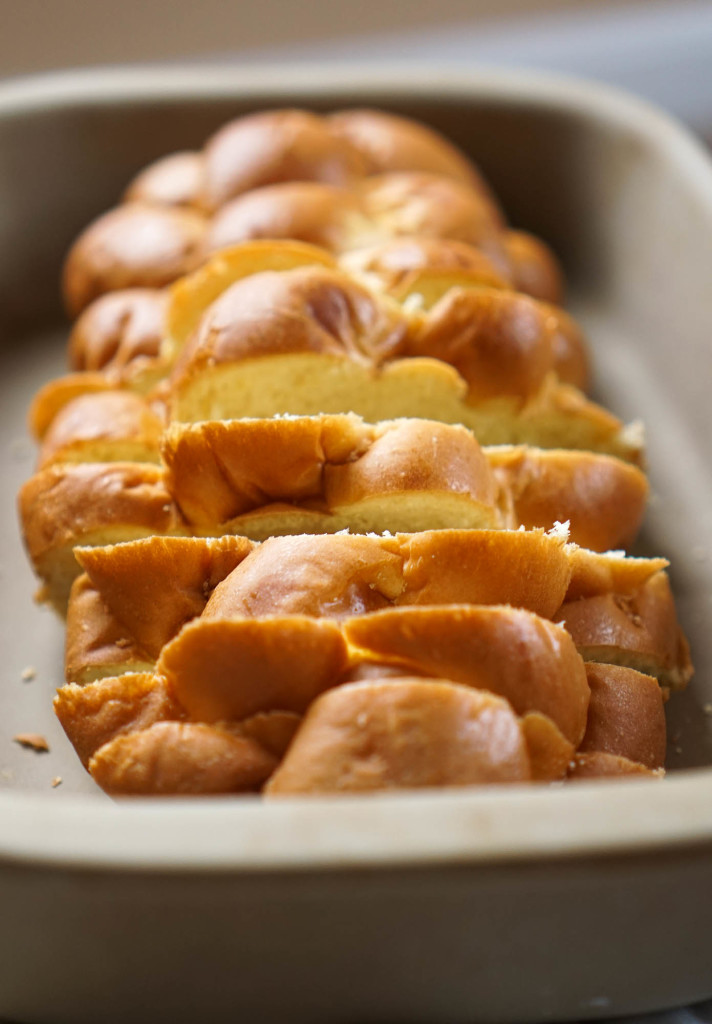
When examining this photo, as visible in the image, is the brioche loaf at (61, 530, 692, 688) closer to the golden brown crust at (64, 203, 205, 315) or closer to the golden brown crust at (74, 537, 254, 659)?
the golden brown crust at (74, 537, 254, 659)

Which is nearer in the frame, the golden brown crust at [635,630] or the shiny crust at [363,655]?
the shiny crust at [363,655]

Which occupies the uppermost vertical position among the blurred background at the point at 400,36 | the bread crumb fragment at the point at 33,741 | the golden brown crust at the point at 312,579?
the blurred background at the point at 400,36

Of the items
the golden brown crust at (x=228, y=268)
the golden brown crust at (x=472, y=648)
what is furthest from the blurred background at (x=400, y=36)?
the golden brown crust at (x=472, y=648)

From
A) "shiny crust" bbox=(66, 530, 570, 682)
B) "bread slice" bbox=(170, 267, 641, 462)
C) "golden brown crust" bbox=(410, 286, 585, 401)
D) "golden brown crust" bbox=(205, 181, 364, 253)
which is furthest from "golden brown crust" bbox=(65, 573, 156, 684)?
"golden brown crust" bbox=(205, 181, 364, 253)

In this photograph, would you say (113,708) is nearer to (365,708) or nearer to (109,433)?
(365,708)

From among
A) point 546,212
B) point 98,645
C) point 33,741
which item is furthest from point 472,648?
point 546,212

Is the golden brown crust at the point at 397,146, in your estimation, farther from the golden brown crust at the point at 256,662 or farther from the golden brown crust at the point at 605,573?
the golden brown crust at the point at 256,662

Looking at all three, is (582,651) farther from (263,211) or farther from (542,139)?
(542,139)
